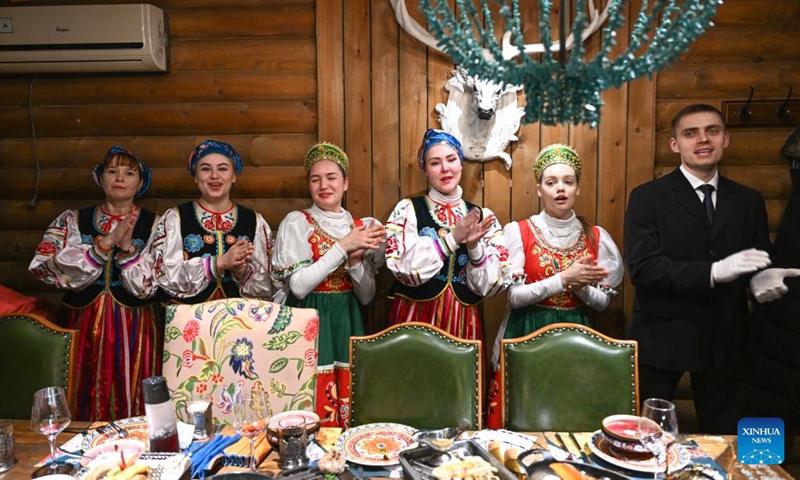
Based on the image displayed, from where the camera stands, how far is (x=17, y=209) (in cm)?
311

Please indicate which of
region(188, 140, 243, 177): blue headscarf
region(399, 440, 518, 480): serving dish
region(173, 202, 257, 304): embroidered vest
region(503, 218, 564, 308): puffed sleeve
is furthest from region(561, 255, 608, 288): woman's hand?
region(188, 140, 243, 177): blue headscarf

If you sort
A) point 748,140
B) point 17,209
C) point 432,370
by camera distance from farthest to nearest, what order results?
point 17,209 < point 748,140 < point 432,370

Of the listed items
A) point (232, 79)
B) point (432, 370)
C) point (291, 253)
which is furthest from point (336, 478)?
point (232, 79)

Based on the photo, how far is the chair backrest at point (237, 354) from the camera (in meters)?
1.84

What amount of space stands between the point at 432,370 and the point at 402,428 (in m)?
0.30

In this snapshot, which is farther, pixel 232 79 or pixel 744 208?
pixel 232 79

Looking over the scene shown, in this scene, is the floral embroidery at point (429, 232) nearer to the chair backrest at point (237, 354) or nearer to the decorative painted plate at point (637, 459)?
the chair backrest at point (237, 354)

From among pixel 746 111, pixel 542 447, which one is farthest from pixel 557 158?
pixel 542 447

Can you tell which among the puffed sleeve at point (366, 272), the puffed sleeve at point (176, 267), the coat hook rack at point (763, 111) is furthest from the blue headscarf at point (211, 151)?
the coat hook rack at point (763, 111)

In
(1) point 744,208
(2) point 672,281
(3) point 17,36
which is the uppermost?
(3) point 17,36

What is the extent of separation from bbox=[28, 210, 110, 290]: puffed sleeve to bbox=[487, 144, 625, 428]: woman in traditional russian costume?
5.78 ft

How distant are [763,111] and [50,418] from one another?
308cm

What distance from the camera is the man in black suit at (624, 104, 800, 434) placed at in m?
2.34

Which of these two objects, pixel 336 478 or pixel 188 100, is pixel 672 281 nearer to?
pixel 336 478
